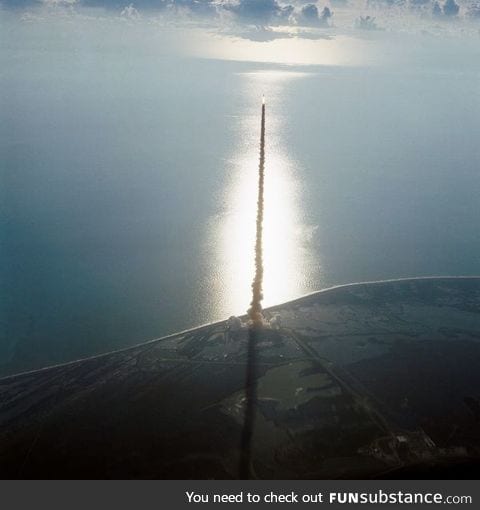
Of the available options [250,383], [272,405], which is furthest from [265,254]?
[272,405]

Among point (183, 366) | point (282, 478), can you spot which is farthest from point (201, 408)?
point (282, 478)

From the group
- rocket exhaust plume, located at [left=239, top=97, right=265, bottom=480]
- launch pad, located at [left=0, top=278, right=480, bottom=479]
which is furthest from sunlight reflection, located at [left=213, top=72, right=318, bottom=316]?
launch pad, located at [left=0, top=278, right=480, bottom=479]

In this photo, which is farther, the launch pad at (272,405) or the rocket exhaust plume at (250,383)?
the rocket exhaust plume at (250,383)

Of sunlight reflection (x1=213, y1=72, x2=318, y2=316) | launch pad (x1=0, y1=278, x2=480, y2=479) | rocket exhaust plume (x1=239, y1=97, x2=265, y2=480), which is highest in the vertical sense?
rocket exhaust plume (x1=239, y1=97, x2=265, y2=480)

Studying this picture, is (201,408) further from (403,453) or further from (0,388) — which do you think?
(0,388)

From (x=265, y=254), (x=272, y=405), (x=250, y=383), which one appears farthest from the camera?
(x=265, y=254)

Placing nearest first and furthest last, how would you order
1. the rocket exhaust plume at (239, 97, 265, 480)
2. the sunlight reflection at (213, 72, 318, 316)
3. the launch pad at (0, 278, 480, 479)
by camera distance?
the launch pad at (0, 278, 480, 479) → the rocket exhaust plume at (239, 97, 265, 480) → the sunlight reflection at (213, 72, 318, 316)

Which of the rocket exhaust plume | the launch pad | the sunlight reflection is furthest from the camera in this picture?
the sunlight reflection

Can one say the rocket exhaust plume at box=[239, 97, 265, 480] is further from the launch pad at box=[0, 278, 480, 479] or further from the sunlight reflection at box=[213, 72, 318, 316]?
the sunlight reflection at box=[213, 72, 318, 316]

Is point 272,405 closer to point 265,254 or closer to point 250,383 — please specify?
point 250,383

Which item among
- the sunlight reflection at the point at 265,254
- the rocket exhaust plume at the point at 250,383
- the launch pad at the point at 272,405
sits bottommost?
the sunlight reflection at the point at 265,254

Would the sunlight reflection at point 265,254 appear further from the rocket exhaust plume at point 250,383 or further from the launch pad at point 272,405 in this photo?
the launch pad at point 272,405

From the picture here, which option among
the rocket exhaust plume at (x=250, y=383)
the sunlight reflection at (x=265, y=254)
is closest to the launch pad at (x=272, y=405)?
the rocket exhaust plume at (x=250, y=383)
